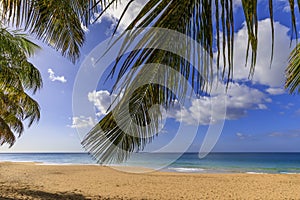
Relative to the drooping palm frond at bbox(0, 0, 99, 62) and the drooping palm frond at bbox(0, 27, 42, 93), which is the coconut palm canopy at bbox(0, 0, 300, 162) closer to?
the drooping palm frond at bbox(0, 0, 99, 62)

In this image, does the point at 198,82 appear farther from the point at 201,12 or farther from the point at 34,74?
the point at 34,74

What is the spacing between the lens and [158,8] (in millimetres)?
1115

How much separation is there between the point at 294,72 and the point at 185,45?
1398 millimetres

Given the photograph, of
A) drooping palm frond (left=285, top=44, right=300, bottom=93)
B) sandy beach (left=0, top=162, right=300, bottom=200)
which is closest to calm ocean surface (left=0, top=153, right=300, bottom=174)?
sandy beach (left=0, top=162, right=300, bottom=200)

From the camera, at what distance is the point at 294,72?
2227mm

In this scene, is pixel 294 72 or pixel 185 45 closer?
pixel 185 45

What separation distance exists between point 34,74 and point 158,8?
6553 mm

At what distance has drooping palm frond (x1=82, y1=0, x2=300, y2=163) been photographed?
0.88 m

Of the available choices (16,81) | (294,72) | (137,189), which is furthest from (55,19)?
(137,189)

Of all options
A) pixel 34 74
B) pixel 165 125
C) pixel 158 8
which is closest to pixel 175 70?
pixel 158 8

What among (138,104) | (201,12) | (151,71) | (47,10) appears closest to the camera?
(201,12)

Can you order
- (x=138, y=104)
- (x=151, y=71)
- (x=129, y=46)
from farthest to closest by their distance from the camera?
(x=138, y=104), (x=151, y=71), (x=129, y=46)

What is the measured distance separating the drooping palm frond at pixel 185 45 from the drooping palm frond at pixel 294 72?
126 centimetres

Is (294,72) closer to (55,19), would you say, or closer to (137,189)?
(55,19)
